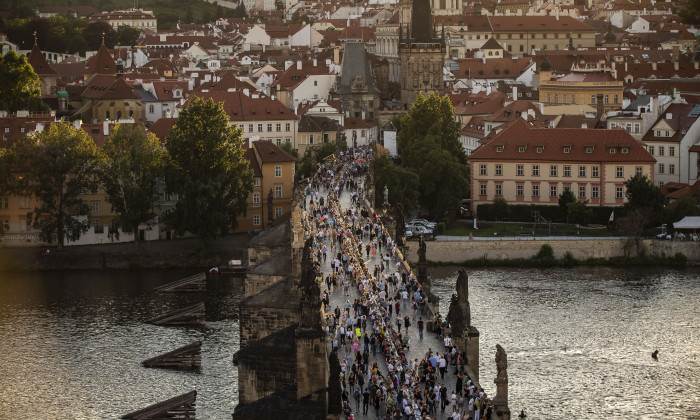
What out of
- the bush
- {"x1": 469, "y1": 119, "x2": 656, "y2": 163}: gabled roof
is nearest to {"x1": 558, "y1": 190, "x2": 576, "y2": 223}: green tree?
{"x1": 469, "y1": 119, "x2": 656, "y2": 163}: gabled roof

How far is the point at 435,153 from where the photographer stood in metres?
77.4

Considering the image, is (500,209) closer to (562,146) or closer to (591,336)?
(562,146)

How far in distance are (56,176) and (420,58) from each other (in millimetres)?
56614

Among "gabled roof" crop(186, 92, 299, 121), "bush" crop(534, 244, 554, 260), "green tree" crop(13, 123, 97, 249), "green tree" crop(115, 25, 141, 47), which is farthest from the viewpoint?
"green tree" crop(115, 25, 141, 47)

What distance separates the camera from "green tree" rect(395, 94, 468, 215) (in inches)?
2982

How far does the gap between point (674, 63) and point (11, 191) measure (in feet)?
210

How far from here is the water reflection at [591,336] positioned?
4312cm

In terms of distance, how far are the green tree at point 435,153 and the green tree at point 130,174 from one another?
46.6 ft

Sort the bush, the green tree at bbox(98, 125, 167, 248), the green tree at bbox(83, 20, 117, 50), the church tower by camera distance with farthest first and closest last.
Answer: the green tree at bbox(83, 20, 117, 50)
the church tower
the green tree at bbox(98, 125, 167, 248)
the bush

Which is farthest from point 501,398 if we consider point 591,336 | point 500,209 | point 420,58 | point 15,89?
point 420,58

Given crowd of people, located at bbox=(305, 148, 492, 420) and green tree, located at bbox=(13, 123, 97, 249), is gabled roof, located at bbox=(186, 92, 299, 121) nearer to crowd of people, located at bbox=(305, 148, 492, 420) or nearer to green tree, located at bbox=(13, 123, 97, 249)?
green tree, located at bbox=(13, 123, 97, 249)

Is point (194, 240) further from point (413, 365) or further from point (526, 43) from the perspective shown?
point (526, 43)

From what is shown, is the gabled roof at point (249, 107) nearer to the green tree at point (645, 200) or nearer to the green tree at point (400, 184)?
the green tree at point (400, 184)

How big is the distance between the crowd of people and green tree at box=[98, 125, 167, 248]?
41.0ft
